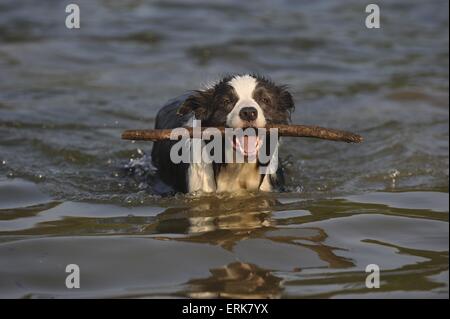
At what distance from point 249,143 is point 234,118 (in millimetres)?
232

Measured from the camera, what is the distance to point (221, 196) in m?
6.63

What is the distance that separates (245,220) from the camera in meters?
6.11

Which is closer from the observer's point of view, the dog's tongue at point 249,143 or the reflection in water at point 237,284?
the reflection in water at point 237,284

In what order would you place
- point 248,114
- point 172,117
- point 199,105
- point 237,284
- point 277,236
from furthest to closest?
point 172,117, point 199,105, point 248,114, point 277,236, point 237,284

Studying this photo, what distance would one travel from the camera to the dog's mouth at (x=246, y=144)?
6156 millimetres

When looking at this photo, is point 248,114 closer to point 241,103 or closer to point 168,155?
point 241,103

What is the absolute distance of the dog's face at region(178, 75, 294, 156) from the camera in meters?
6.09

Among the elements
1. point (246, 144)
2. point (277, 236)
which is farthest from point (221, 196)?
point (277, 236)

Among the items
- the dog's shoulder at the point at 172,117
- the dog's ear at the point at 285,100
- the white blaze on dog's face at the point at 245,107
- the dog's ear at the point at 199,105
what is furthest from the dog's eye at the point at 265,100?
the dog's shoulder at the point at 172,117

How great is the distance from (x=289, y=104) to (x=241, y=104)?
64cm

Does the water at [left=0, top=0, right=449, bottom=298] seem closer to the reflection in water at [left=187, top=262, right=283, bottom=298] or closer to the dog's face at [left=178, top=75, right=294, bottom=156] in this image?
the reflection in water at [left=187, top=262, right=283, bottom=298]

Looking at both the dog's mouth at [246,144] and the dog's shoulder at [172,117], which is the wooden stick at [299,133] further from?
the dog's shoulder at [172,117]

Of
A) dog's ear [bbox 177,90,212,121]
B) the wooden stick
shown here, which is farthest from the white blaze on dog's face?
dog's ear [bbox 177,90,212,121]
